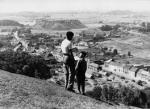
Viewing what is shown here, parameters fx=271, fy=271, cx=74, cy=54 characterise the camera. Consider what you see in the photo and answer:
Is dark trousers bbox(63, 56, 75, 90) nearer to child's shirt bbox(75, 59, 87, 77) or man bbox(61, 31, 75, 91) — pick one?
man bbox(61, 31, 75, 91)

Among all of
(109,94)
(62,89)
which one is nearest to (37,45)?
(109,94)

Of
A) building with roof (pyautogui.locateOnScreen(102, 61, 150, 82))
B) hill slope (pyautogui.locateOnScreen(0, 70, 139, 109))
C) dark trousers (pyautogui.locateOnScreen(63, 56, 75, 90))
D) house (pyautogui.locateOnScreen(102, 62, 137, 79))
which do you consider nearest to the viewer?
hill slope (pyautogui.locateOnScreen(0, 70, 139, 109))

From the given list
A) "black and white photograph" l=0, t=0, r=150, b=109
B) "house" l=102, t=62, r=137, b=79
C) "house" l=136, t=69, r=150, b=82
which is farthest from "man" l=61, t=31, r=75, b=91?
"house" l=102, t=62, r=137, b=79

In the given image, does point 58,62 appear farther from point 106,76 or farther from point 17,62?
point 17,62

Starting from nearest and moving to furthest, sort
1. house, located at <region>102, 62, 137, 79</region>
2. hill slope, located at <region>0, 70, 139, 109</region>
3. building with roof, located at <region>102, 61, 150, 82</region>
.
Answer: hill slope, located at <region>0, 70, 139, 109</region>, building with roof, located at <region>102, 61, 150, 82</region>, house, located at <region>102, 62, 137, 79</region>

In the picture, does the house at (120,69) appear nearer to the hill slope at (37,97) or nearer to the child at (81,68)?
the child at (81,68)

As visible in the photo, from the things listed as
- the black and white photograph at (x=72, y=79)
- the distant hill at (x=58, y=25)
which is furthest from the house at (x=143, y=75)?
the distant hill at (x=58, y=25)

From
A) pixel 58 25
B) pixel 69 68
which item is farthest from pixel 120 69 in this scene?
pixel 58 25

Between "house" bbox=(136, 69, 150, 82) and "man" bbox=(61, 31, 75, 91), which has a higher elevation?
"man" bbox=(61, 31, 75, 91)

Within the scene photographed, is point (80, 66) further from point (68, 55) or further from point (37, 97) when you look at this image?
point (37, 97)
